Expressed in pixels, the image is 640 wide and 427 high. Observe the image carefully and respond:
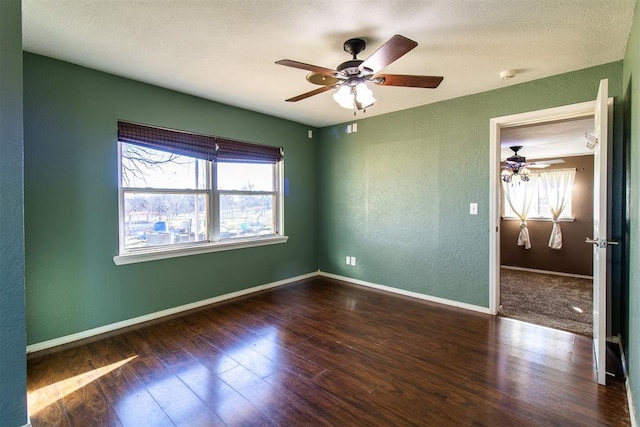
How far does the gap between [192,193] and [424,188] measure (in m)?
2.79

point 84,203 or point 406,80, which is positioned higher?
point 406,80

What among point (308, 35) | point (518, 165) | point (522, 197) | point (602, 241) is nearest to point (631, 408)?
point (602, 241)

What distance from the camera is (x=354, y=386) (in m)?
2.05

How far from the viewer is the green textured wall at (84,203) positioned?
2.50 m

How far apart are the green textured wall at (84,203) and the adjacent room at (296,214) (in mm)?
16

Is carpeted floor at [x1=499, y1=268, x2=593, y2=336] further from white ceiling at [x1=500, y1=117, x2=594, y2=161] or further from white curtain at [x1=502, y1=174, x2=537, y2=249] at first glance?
white ceiling at [x1=500, y1=117, x2=594, y2=161]

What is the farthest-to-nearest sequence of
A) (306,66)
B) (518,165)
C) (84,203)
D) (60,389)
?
(518,165)
(84,203)
(60,389)
(306,66)

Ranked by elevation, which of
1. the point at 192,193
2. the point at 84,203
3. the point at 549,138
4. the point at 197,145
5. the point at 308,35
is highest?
the point at 308,35

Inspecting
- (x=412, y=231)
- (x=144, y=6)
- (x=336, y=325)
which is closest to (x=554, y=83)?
(x=412, y=231)

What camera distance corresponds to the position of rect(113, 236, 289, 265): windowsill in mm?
2983

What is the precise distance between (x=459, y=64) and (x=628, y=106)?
128 cm

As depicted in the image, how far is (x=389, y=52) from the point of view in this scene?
181cm

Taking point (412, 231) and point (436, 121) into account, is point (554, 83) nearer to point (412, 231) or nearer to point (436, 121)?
point (436, 121)

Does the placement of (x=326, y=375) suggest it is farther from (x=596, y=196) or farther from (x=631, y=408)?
(x=596, y=196)
